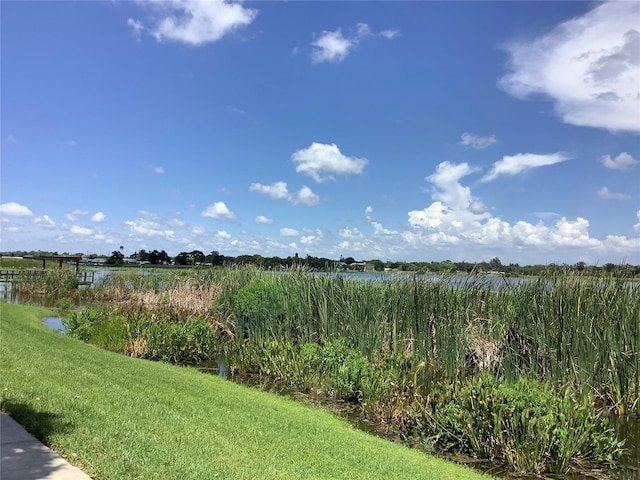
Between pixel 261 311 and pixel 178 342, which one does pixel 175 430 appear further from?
pixel 261 311

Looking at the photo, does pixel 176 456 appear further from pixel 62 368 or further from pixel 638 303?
pixel 638 303

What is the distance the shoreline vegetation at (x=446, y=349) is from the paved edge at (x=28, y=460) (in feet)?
16.6

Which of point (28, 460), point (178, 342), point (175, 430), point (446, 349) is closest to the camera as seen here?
point (28, 460)

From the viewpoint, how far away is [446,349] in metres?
9.87

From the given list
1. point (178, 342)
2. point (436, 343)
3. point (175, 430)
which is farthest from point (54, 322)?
point (175, 430)

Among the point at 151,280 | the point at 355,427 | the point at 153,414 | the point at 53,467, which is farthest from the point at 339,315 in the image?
the point at 151,280

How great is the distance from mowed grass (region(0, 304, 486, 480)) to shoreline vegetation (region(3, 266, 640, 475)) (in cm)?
107

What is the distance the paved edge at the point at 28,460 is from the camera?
364 cm

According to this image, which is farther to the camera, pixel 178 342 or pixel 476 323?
pixel 178 342

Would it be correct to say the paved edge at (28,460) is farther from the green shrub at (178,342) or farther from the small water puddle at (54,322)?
the small water puddle at (54,322)

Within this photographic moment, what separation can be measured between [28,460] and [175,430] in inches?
57.9

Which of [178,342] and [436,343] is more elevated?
[436,343]

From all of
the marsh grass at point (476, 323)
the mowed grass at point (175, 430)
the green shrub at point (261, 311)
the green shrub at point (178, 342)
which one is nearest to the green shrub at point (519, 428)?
the mowed grass at point (175, 430)

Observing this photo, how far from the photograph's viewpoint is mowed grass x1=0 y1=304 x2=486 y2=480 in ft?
14.0
